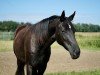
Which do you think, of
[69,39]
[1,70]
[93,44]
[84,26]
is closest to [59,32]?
[69,39]

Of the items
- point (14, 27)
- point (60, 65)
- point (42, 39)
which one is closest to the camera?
point (42, 39)

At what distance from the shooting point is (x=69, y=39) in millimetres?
6188

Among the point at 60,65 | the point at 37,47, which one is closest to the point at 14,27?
the point at 60,65

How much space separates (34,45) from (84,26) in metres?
73.6

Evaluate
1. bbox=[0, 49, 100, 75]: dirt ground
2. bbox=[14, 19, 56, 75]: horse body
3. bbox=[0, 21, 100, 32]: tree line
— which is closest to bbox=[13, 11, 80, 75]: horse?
bbox=[14, 19, 56, 75]: horse body

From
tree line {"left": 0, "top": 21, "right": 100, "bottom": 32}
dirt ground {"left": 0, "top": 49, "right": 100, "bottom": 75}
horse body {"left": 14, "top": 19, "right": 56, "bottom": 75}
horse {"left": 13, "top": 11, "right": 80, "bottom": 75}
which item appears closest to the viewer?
horse {"left": 13, "top": 11, "right": 80, "bottom": 75}

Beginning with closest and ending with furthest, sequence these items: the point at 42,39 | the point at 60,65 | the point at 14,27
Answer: the point at 42,39
the point at 60,65
the point at 14,27

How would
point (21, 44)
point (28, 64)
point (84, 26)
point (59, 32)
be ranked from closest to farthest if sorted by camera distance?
point (59, 32)
point (28, 64)
point (21, 44)
point (84, 26)

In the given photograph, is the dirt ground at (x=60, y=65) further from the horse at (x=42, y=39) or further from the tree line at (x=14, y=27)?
the tree line at (x=14, y=27)

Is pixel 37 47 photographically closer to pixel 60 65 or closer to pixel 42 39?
pixel 42 39

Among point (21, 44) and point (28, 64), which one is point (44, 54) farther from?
point (21, 44)

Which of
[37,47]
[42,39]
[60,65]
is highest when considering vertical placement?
[42,39]

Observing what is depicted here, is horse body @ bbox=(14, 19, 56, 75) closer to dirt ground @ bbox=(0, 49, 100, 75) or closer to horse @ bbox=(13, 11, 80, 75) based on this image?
horse @ bbox=(13, 11, 80, 75)

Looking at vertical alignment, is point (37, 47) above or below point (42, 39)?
below
